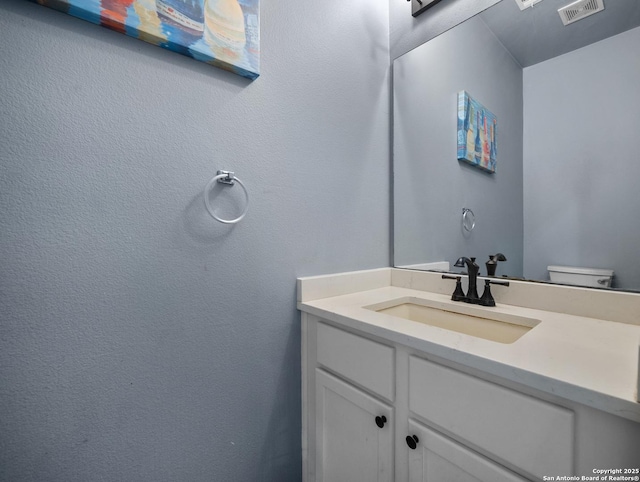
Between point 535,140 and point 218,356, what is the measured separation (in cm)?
132

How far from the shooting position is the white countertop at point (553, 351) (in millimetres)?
489

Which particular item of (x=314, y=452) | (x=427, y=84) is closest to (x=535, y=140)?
(x=427, y=84)

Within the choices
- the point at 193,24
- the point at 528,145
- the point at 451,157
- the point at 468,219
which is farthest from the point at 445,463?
the point at 193,24

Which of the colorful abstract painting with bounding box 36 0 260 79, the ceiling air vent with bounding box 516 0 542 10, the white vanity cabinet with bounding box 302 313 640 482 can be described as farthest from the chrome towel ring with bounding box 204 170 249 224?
the ceiling air vent with bounding box 516 0 542 10

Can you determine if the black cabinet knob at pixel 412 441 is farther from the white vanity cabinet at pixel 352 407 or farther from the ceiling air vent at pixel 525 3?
the ceiling air vent at pixel 525 3

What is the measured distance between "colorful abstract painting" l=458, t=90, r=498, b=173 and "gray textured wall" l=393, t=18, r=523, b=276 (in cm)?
2

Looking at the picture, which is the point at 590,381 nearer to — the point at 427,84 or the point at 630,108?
the point at 630,108

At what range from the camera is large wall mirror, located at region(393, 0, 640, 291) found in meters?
0.87

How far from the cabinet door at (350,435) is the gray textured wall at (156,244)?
131 millimetres

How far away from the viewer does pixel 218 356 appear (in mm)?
917

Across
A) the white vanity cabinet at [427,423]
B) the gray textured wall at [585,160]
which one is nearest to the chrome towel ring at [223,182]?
the white vanity cabinet at [427,423]

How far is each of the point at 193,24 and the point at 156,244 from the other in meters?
0.63

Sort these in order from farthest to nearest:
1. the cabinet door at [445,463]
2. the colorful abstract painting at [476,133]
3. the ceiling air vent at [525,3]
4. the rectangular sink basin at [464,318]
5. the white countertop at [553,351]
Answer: the colorful abstract painting at [476,133] → the ceiling air vent at [525,3] → the rectangular sink basin at [464,318] → the cabinet door at [445,463] → the white countertop at [553,351]

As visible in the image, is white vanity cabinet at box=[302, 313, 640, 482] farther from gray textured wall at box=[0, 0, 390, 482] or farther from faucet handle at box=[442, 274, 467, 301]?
faucet handle at box=[442, 274, 467, 301]
